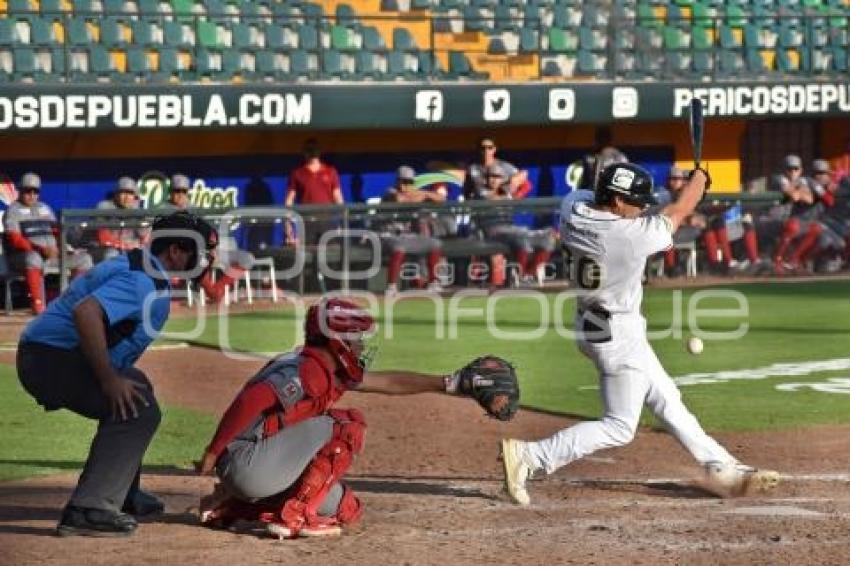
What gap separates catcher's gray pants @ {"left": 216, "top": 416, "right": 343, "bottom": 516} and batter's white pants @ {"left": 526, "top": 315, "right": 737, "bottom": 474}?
4.39 ft

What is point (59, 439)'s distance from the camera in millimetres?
12117

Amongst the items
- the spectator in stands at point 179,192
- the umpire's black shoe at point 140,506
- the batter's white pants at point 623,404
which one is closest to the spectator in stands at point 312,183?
the spectator in stands at point 179,192

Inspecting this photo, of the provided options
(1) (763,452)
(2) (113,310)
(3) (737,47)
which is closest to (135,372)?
(2) (113,310)

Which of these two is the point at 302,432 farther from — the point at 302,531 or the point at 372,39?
the point at 372,39

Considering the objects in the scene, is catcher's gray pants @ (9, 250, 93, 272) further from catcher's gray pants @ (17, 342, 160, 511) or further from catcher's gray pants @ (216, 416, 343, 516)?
catcher's gray pants @ (216, 416, 343, 516)

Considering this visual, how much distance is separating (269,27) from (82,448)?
12799 millimetres

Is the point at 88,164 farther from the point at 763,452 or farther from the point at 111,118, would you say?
the point at 763,452

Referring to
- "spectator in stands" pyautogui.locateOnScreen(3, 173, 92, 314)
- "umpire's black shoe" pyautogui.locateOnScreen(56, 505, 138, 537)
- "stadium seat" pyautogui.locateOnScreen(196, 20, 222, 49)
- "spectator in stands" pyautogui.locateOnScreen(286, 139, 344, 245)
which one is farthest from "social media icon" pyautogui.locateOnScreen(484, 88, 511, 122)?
"umpire's black shoe" pyautogui.locateOnScreen(56, 505, 138, 537)

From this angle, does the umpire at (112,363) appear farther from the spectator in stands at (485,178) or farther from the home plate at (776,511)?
the spectator in stands at (485,178)

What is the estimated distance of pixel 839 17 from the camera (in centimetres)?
2730

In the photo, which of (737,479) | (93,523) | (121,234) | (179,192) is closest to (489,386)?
(737,479)

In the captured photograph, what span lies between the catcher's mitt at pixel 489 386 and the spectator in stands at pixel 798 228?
1623cm

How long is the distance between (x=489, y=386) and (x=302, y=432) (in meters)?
0.89

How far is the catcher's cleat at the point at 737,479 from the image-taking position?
9438 mm
